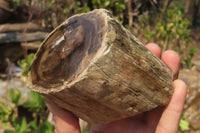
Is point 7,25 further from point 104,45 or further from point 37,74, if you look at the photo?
point 104,45

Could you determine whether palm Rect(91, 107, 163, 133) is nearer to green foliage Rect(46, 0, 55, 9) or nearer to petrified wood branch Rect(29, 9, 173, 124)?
petrified wood branch Rect(29, 9, 173, 124)

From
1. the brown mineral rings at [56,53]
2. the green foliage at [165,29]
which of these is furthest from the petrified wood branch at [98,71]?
the green foliage at [165,29]

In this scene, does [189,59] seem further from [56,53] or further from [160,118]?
[56,53]

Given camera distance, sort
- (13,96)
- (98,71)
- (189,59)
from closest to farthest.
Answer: (98,71), (13,96), (189,59)

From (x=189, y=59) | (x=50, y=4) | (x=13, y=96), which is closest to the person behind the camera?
(x=13, y=96)

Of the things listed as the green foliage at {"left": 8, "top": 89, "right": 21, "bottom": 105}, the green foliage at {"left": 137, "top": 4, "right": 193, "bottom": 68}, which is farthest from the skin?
the green foliage at {"left": 137, "top": 4, "right": 193, "bottom": 68}

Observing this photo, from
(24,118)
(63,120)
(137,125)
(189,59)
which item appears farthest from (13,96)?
(189,59)
